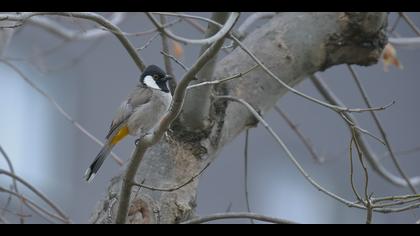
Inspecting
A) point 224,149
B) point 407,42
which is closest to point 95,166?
point 407,42

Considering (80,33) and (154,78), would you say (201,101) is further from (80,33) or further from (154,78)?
(80,33)

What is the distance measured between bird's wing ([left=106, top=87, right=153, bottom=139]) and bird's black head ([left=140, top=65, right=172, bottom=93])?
7 centimetres

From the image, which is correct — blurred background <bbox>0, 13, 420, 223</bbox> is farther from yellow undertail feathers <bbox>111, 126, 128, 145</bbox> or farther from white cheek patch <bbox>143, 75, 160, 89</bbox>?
white cheek patch <bbox>143, 75, 160, 89</bbox>

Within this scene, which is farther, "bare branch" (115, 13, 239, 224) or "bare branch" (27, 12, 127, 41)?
"bare branch" (27, 12, 127, 41)

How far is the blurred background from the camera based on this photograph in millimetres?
8359

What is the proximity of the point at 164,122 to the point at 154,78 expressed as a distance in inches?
58.2

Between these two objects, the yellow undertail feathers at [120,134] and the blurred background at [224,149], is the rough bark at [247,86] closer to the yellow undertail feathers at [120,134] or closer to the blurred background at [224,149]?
the yellow undertail feathers at [120,134]

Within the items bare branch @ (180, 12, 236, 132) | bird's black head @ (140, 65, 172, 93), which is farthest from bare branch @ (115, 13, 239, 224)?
bird's black head @ (140, 65, 172, 93)

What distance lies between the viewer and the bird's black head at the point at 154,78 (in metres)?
4.01

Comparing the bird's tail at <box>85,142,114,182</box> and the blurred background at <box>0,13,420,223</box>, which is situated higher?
the blurred background at <box>0,13,420,223</box>

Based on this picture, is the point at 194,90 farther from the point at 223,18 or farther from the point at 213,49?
the point at 213,49

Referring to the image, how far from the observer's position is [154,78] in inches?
164

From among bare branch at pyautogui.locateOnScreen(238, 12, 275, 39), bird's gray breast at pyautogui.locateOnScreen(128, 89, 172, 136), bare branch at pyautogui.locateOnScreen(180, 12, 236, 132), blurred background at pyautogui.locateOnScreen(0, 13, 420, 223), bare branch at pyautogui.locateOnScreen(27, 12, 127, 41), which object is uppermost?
blurred background at pyautogui.locateOnScreen(0, 13, 420, 223)
